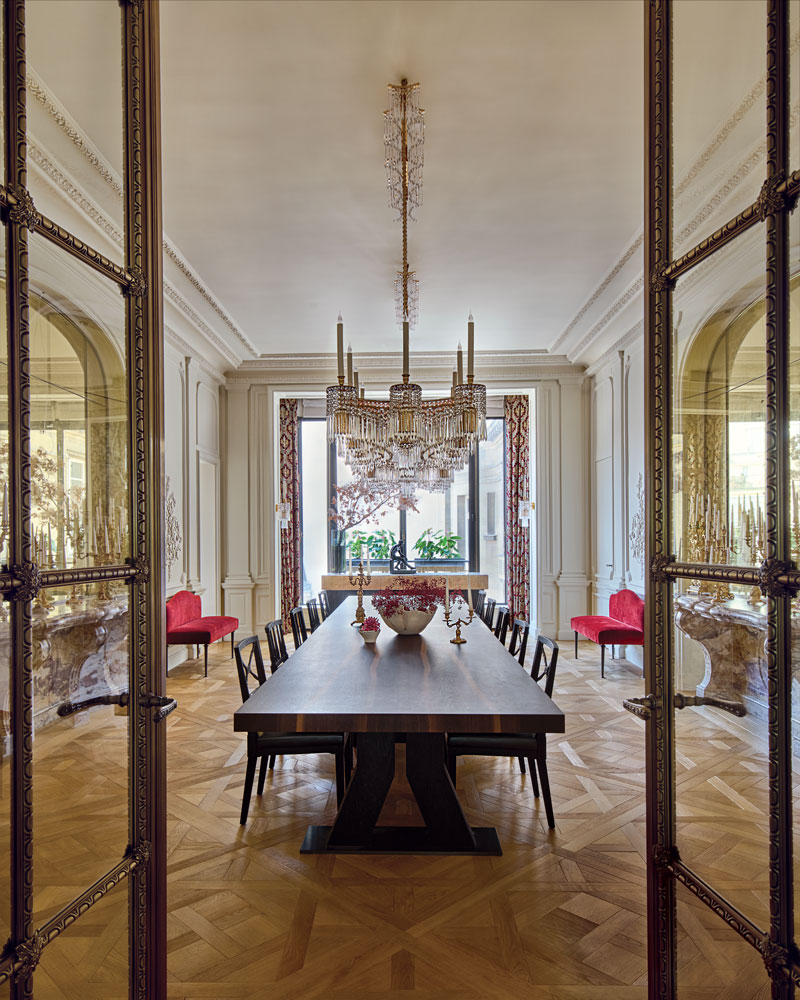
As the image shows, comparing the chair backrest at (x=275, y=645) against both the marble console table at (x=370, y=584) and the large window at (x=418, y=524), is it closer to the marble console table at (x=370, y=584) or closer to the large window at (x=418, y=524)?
the marble console table at (x=370, y=584)

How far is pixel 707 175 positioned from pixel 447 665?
2355 millimetres

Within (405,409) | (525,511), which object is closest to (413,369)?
(525,511)

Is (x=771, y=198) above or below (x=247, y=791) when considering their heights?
above

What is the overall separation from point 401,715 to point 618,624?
4.17 meters

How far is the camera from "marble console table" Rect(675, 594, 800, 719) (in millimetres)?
1086

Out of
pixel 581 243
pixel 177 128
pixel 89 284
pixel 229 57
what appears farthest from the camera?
pixel 581 243

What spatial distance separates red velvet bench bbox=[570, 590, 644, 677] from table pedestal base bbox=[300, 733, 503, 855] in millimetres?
3011

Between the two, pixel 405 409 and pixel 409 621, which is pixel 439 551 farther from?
pixel 405 409

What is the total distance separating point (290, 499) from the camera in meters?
8.75

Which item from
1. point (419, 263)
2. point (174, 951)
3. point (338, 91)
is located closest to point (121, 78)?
point (338, 91)

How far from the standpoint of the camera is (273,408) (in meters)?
7.69

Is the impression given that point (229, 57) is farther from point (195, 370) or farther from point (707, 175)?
point (195, 370)

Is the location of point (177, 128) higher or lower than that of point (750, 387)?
higher

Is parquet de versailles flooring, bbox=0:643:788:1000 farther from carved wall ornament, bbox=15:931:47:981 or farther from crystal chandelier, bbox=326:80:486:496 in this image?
crystal chandelier, bbox=326:80:486:496
